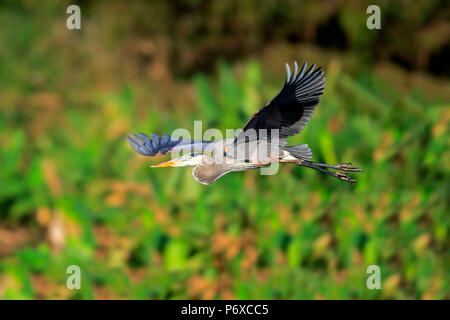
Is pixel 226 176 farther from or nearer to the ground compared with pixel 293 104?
nearer to the ground

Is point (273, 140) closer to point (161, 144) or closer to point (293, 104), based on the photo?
point (293, 104)

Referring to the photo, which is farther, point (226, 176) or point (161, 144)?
point (226, 176)

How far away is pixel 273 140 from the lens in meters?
0.65

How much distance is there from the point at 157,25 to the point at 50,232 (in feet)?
5.08

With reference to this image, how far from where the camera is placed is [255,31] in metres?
3.63

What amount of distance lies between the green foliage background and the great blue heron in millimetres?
1159

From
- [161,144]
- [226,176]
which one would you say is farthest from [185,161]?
[226,176]

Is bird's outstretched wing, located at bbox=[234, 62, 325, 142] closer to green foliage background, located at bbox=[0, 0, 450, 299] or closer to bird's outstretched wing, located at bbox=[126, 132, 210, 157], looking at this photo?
bird's outstretched wing, located at bbox=[126, 132, 210, 157]

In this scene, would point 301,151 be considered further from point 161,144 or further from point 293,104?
point 161,144

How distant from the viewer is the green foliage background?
2090 mm

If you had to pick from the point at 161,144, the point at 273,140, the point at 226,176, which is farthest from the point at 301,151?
the point at 226,176

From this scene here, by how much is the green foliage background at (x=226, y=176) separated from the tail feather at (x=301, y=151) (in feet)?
3.78

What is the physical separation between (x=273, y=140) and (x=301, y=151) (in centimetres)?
4
